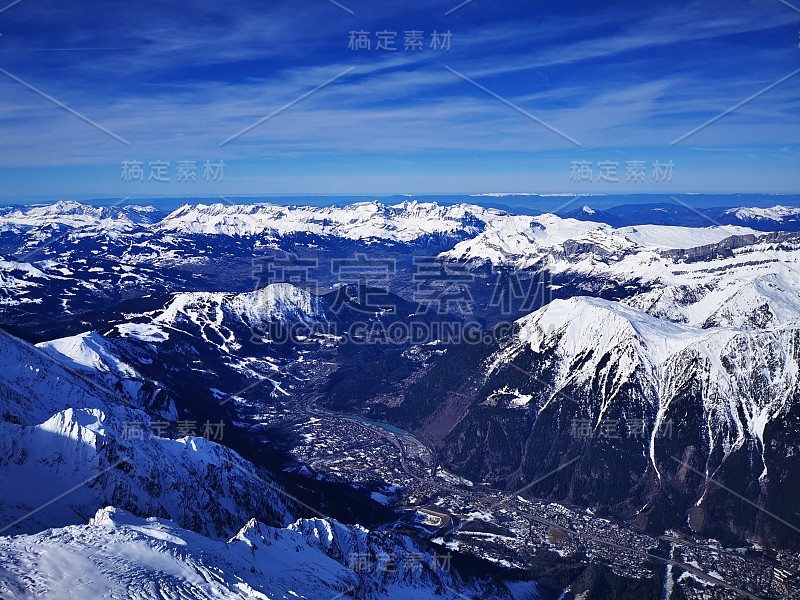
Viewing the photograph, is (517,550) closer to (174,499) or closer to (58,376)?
(174,499)

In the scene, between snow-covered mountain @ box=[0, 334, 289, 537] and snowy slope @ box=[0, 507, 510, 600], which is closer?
snowy slope @ box=[0, 507, 510, 600]

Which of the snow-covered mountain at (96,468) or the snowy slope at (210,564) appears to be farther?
the snow-covered mountain at (96,468)

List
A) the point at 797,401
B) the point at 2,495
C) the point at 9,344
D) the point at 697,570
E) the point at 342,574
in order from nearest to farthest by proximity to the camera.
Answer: the point at 2,495, the point at 342,574, the point at 697,570, the point at 9,344, the point at 797,401

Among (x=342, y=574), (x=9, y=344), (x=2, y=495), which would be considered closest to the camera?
(x=2, y=495)

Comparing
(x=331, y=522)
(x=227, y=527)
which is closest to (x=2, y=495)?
(x=227, y=527)

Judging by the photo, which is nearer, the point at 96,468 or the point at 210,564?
the point at 210,564

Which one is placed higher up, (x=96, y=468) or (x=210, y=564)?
(x=210, y=564)

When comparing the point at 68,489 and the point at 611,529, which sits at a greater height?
the point at 68,489

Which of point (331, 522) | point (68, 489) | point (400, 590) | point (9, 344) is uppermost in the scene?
point (9, 344)
